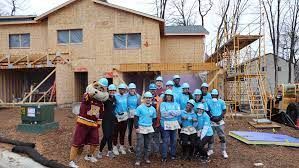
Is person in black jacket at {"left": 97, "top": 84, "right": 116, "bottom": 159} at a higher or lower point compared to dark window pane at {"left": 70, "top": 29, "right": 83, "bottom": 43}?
lower

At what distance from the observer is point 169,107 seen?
8.45 metres

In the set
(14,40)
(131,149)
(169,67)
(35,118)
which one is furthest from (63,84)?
(131,149)

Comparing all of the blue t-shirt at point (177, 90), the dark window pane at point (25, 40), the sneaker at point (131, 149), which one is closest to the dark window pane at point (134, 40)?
the dark window pane at point (25, 40)

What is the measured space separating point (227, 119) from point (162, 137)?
7789 millimetres

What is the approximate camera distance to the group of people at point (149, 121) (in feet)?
25.8

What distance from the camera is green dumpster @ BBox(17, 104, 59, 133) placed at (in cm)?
1168

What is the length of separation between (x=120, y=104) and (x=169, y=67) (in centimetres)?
931

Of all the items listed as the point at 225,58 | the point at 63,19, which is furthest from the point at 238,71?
the point at 63,19

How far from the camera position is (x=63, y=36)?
20.8 meters

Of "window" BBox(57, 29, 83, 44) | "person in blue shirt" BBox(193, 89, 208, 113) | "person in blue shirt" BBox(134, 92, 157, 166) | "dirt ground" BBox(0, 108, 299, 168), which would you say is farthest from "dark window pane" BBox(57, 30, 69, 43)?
"person in blue shirt" BBox(134, 92, 157, 166)

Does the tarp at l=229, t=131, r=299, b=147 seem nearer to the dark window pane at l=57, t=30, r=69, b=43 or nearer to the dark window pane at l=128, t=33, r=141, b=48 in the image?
the dark window pane at l=128, t=33, r=141, b=48

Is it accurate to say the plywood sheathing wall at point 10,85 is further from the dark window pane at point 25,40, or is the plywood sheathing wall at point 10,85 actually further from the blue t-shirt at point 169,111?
the blue t-shirt at point 169,111

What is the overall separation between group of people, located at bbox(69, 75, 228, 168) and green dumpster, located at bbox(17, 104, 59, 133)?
3.60 m

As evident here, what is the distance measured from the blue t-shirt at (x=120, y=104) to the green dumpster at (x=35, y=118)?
153 inches
